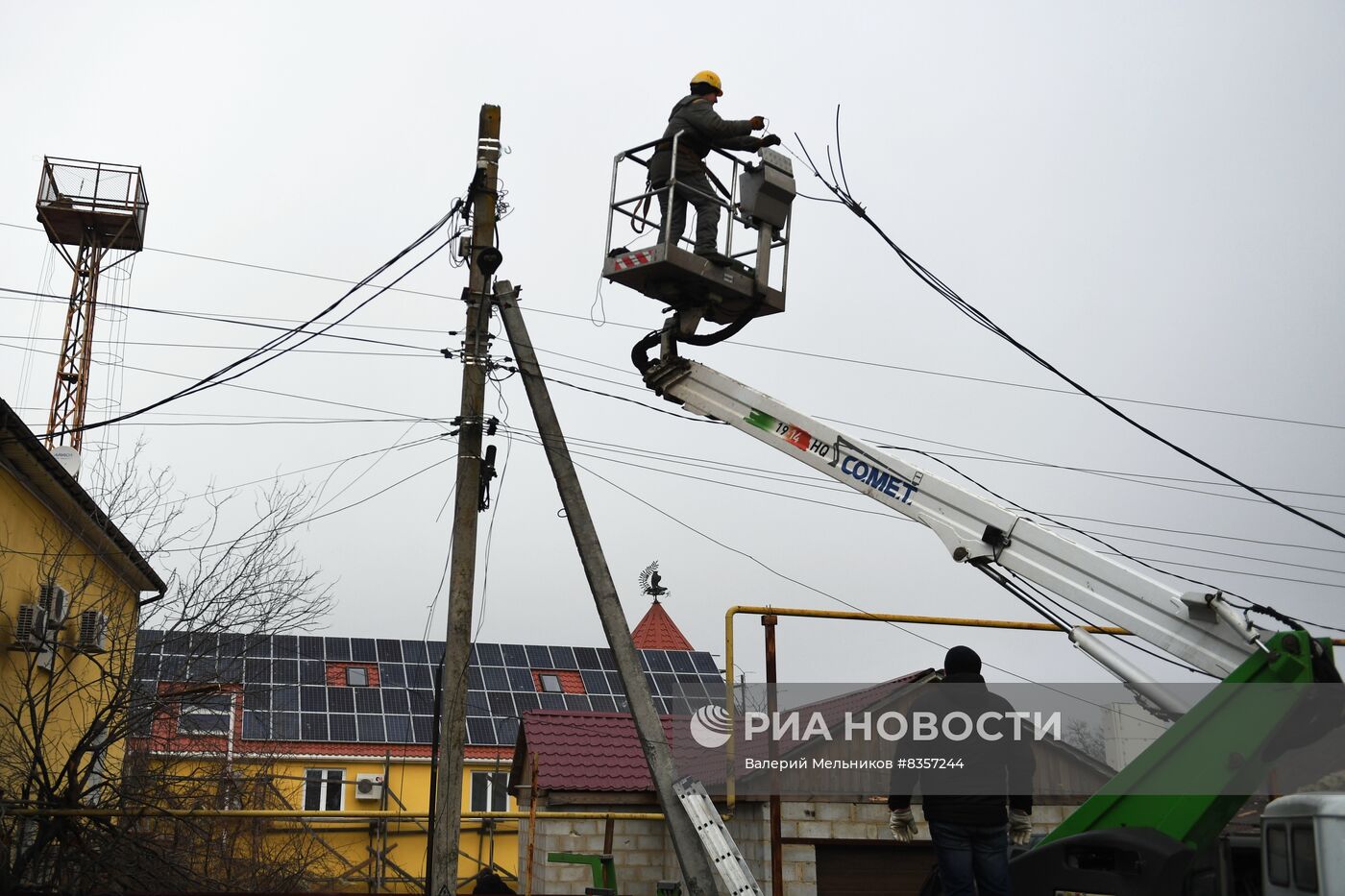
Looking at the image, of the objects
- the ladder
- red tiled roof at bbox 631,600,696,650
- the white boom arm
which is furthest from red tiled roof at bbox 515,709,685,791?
red tiled roof at bbox 631,600,696,650

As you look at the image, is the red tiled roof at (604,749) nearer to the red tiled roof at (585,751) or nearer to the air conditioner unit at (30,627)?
the red tiled roof at (585,751)

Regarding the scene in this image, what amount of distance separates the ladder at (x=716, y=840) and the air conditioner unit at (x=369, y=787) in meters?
20.6

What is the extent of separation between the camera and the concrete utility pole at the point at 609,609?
9.34m

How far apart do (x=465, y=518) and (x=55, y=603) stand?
532 centimetres

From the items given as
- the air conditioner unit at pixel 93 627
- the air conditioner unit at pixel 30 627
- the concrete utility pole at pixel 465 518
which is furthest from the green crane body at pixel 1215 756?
the air conditioner unit at pixel 93 627

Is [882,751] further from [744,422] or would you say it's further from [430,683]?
[430,683]

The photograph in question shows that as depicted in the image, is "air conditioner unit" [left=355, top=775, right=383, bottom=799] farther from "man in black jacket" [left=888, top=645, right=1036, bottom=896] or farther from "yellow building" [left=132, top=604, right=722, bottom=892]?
"man in black jacket" [left=888, top=645, right=1036, bottom=896]

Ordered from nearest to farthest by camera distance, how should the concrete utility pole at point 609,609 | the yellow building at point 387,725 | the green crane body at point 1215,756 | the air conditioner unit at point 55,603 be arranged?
the green crane body at point 1215,756
the concrete utility pole at point 609,609
the air conditioner unit at point 55,603
the yellow building at point 387,725

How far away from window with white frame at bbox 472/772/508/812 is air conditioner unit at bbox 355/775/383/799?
2.47 meters

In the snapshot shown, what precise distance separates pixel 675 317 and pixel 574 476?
1753 mm

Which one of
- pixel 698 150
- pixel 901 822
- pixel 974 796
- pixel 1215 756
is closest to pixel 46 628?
pixel 698 150

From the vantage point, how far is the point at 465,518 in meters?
10.3

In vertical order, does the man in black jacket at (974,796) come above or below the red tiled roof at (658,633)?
below

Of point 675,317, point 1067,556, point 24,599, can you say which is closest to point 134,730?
point 24,599
